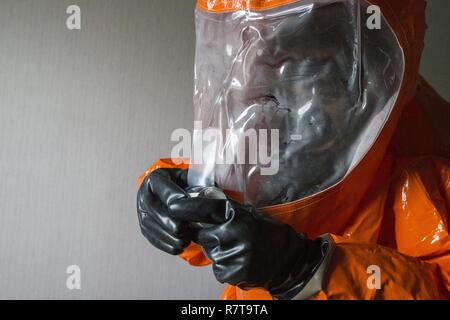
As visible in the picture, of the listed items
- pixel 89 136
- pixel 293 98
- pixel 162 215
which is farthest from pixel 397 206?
pixel 89 136

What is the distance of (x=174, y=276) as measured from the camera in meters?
1.29

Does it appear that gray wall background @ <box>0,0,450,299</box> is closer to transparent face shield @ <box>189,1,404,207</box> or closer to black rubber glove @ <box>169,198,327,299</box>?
transparent face shield @ <box>189,1,404,207</box>

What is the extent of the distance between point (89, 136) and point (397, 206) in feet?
2.87

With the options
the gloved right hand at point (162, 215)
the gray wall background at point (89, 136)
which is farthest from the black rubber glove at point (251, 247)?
the gray wall background at point (89, 136)

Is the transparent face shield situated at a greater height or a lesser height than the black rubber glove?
greater

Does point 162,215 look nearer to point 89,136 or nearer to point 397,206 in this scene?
point 397,206

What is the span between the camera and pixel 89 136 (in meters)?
1.25

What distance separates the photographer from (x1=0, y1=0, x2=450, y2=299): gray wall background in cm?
123

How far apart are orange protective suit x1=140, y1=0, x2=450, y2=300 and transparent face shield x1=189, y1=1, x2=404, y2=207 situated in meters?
0.03

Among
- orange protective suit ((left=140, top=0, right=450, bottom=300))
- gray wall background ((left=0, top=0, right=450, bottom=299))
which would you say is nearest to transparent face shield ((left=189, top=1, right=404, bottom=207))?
orange protective suit ((left=140, top=0, right=450, bottom=300))

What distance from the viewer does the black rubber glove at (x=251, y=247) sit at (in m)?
0.60

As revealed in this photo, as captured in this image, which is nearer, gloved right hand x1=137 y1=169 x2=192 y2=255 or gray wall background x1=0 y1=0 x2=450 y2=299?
gloved right hand x1=137 y1=169 x2=192 y2=255
